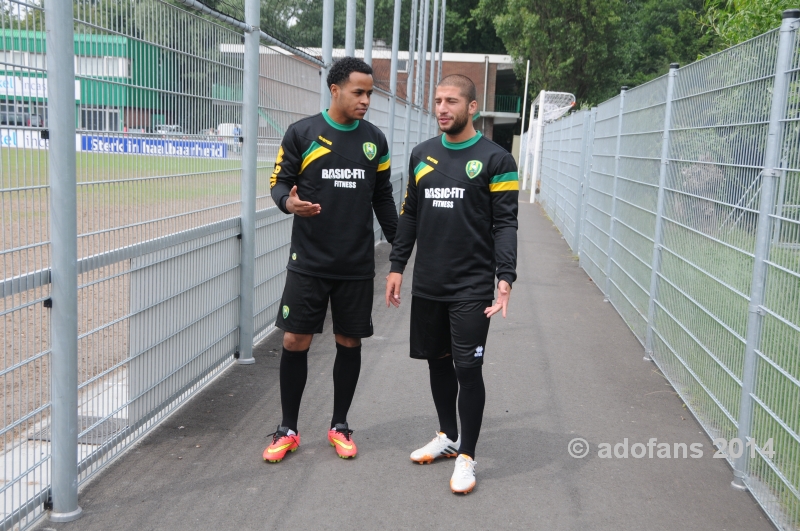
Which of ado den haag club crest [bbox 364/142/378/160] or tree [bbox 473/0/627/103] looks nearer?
ado den haag club crest [bbox 364/142/378/160]

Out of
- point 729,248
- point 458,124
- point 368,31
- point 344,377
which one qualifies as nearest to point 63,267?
point 344,377

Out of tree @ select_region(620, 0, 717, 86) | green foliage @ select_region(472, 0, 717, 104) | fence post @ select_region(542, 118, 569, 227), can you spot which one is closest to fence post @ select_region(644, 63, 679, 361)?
fence post @ select_region(542, 118, 569, 227)

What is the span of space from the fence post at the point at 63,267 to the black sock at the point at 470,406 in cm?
182

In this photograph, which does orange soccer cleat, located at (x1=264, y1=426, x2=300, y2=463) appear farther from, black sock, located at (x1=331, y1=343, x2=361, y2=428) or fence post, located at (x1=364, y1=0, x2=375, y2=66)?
fence post, located at (x1=364, y1=0, x2=375, y2=66)

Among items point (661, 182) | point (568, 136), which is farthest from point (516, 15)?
point (661, 182)

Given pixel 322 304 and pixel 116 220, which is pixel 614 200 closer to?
pixel 322 304

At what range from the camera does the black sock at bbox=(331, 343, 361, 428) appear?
15.1 ft

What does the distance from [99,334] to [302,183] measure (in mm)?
1256

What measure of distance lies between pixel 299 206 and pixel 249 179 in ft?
6.63

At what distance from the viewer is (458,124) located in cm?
408

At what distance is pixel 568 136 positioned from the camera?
16.7 metres

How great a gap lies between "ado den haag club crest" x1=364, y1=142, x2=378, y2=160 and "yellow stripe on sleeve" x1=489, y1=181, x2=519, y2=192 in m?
0.74

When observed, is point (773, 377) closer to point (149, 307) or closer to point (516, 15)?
point (149, 307)

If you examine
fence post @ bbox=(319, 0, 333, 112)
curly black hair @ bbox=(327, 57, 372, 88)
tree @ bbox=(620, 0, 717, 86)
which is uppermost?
tree @ bbox=(620, 0, 717, 86)
